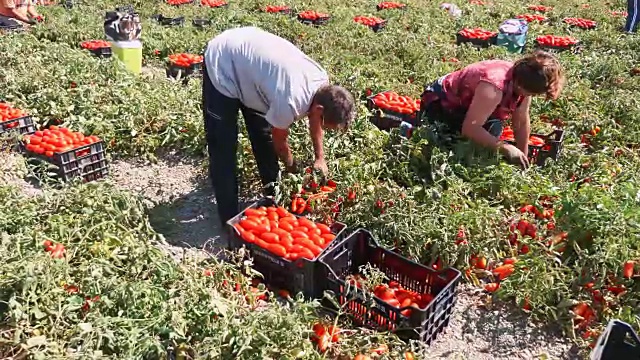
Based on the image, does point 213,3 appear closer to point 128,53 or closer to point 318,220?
point 128,53

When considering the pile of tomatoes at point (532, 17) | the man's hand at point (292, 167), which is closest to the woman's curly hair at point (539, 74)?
the man's hand at point (292, 167)

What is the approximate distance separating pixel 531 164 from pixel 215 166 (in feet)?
8.59

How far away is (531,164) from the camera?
4.66 m

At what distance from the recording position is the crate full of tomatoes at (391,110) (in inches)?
222

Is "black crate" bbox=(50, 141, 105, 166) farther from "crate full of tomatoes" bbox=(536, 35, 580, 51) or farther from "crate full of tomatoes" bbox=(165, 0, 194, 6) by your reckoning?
"crate full of tomatoes" bbox=(165, 0, 194, 6)

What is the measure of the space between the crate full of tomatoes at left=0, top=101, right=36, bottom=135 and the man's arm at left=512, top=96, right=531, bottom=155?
14.3ft

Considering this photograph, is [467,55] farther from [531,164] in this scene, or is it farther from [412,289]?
[412,289]

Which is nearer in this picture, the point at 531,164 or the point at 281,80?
the point at 281,80

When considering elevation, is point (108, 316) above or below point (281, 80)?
below

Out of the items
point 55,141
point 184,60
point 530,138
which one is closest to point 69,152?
point 55,141

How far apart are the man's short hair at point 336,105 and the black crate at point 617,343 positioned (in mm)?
1757

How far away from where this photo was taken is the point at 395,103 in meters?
5.86

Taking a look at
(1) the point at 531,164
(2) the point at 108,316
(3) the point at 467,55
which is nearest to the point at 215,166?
(2) the point at 108,316

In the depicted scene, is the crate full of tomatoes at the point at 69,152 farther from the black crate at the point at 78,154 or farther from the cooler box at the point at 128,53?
the cooler box at the point at 128,53
